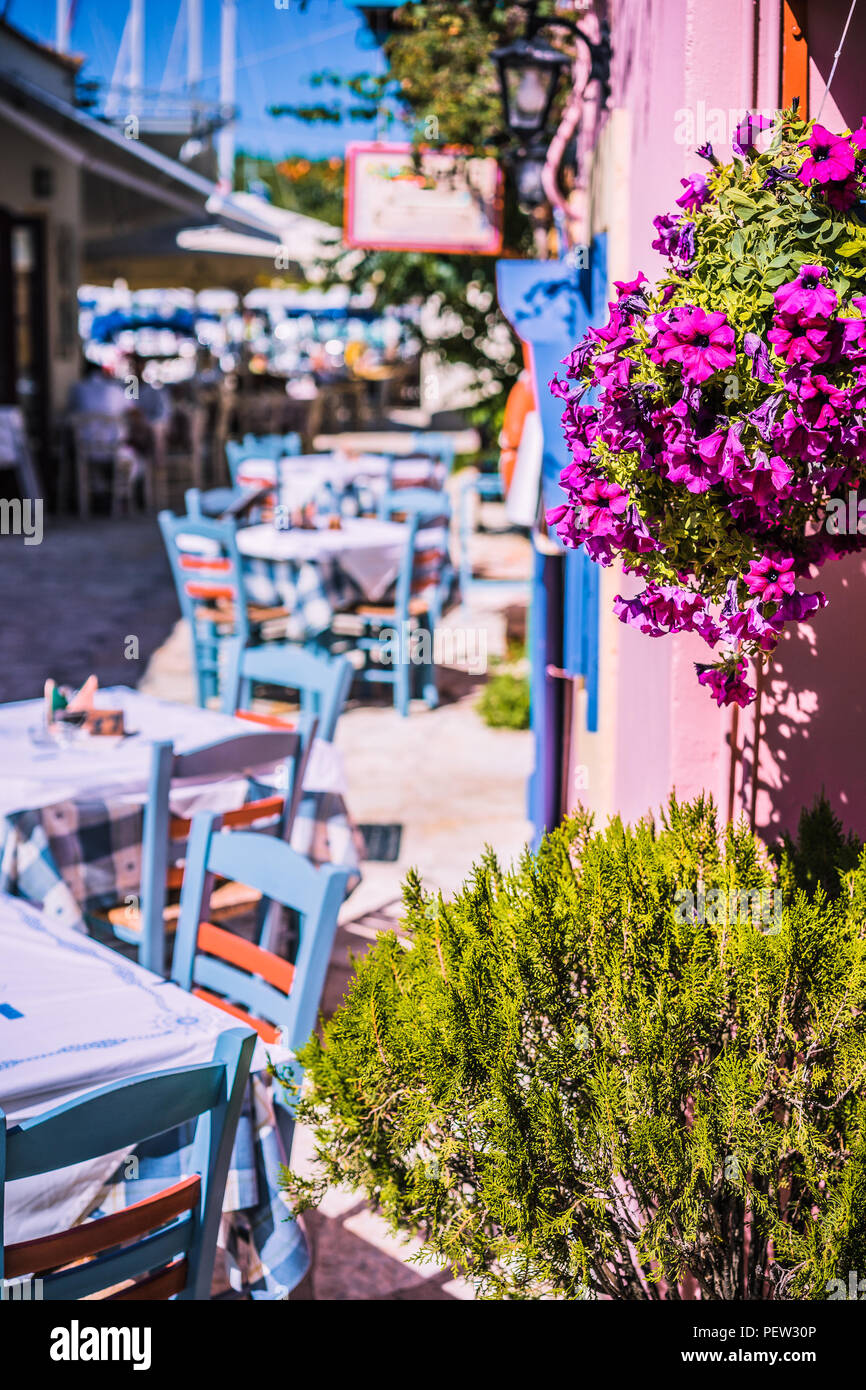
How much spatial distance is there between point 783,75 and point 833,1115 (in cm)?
181

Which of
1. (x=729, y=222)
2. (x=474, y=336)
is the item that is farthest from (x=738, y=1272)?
(x=474, y=336)

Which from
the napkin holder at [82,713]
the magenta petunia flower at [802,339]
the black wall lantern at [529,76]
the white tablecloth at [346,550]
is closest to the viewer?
the magenta petunia flower at [802,339]

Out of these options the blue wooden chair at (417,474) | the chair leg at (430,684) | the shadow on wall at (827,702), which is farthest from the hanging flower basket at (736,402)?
the blue wooden chair at (417,474)

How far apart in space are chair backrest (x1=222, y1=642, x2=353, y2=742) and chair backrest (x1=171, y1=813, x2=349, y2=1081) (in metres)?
1.09

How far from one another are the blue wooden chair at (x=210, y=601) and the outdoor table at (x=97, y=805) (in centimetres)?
305

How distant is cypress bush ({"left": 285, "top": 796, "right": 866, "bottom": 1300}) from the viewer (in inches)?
72.3

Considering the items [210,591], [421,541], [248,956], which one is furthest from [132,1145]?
[421,541]

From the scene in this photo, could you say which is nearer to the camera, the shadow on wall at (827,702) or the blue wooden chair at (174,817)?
the shadow on wall at (827,702)

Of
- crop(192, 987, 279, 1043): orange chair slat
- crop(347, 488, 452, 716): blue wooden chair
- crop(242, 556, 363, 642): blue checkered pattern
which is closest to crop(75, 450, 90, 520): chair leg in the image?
crop(347, 488, 452, 716): blue wooden chair

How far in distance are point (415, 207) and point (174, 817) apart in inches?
156

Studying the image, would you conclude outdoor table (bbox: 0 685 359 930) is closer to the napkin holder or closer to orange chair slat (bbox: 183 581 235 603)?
the napkin holder

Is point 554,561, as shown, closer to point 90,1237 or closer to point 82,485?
point 90,1237

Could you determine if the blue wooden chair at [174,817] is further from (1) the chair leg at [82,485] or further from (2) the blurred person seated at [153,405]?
(2) the blurred person seated at [153,405]

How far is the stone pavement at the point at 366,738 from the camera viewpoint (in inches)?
122
